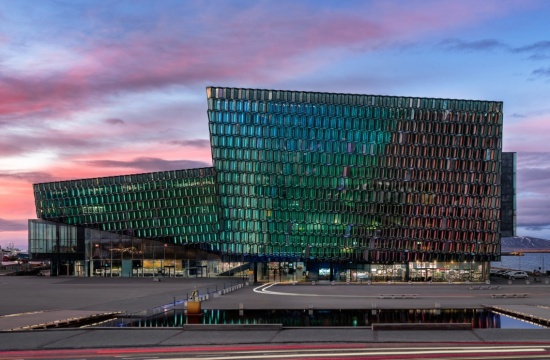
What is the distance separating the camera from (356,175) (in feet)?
388

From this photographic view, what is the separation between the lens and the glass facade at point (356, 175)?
116312 millimetres

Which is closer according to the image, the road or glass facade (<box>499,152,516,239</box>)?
the road

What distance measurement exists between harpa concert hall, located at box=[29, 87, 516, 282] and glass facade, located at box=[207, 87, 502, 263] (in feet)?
0.55

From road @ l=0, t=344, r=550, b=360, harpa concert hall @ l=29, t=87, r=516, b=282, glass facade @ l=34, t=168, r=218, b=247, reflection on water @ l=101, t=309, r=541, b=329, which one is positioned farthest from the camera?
glass facade @ l=34, t=168, r=218, b=247

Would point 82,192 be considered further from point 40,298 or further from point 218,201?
point 40,298

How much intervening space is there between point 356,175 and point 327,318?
7179 centimetres

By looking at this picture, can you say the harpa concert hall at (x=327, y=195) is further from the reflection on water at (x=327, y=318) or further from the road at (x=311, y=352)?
the road at (x=311, y=352)

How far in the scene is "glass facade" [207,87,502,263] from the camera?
116 m

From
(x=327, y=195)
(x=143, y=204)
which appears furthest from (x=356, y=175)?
(x=143, y=204)

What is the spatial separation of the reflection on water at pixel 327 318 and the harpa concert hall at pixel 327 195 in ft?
210

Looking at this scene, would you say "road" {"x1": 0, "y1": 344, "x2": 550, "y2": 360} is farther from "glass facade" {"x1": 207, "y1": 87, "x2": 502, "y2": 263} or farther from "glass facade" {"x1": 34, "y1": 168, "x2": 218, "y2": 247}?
"glass facade" {"x1": 34, "y1": 168, "x2": 218, "y2": 247}

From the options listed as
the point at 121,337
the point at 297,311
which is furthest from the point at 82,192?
the point at 121,337

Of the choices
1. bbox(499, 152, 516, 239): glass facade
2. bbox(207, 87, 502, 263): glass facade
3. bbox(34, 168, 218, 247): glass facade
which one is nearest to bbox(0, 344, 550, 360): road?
bbox(207, 87, 502, 263): glass facade

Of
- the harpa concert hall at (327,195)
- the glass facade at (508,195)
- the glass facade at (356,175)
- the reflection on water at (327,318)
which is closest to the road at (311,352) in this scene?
the reflection on water at (327,318)
